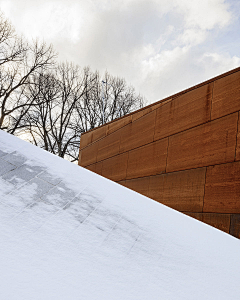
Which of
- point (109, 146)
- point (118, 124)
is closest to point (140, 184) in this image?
point (109, 146)

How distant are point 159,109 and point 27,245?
5972 mm

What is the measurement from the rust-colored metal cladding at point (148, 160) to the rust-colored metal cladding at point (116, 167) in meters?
0.32

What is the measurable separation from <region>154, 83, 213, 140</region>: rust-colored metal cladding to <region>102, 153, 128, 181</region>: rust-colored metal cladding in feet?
5.79

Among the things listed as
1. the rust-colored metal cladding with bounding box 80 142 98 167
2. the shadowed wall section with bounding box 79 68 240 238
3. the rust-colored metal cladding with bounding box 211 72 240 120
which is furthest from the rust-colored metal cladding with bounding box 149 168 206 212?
the rust-colored metal cladding with bounding box 80 142 98 167

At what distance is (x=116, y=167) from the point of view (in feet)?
30.2

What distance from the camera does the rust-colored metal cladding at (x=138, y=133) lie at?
7832 mm

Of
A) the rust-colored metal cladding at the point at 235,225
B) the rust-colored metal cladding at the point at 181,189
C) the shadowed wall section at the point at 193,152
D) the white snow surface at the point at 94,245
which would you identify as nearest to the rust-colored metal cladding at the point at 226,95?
the shadowed wall section at the point at 193,152

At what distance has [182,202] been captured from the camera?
6.21m

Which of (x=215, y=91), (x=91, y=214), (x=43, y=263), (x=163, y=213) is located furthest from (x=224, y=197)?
(x=43, y=263)

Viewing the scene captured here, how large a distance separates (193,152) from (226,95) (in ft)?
4.80

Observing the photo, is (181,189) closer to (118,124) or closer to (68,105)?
(118,124)

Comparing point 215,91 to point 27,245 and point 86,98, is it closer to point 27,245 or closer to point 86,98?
point 27,245

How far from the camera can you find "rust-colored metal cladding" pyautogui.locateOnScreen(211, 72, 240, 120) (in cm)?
539

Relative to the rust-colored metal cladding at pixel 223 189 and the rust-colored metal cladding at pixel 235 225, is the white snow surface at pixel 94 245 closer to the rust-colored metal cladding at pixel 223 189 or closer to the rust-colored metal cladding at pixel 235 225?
the rust-colored metal cladding at pixel 235 225
